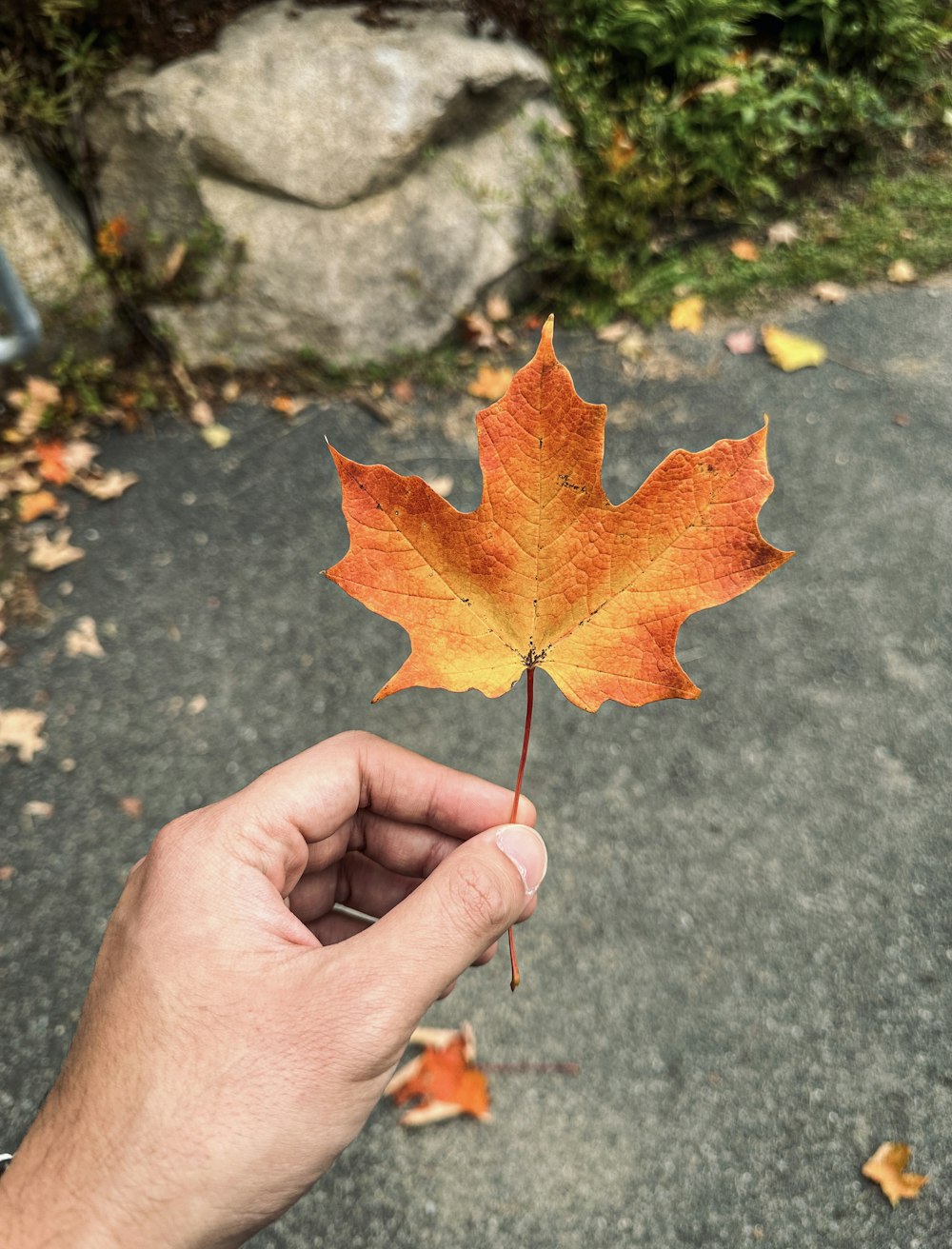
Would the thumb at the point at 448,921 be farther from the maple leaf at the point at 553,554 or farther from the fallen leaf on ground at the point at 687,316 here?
the fallen leaf on ground at the point at 687,316

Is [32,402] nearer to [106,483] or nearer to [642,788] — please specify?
[106,483]

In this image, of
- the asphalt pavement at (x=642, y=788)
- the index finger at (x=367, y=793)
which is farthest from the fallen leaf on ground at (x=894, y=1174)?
the index finger at (x=367, y=793)

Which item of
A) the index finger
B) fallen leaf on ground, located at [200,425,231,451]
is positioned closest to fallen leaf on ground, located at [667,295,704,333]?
fallen leaf on ground, located at [200,425,231,451]

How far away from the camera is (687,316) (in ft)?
12.9

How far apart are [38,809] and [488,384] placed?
7.77 feet

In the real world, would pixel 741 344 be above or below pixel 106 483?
above

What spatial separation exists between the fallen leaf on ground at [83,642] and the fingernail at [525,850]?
2.33 meters

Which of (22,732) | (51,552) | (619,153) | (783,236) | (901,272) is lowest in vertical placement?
(22,732)

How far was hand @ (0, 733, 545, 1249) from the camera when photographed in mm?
1146

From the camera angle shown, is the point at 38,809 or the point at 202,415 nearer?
the point at 38,809

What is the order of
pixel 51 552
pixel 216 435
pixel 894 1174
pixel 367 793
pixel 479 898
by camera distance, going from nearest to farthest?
1. pixel 479 898
2. pixel 367 793
3. pixel 894 1174
4. pixel 51 552
5. pixel 216 435

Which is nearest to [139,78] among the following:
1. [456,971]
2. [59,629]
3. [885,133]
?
[59,629]

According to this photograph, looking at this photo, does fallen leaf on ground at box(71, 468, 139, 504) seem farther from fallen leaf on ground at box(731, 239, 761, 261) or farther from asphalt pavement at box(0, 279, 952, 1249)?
fallen leaf on ground at box(731, 239, 761, 261)

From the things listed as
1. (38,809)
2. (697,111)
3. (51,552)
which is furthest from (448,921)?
(697,111)
